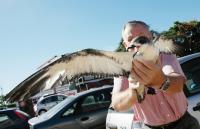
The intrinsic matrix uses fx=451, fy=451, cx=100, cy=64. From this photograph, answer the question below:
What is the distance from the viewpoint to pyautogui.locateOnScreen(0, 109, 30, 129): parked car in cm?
1374

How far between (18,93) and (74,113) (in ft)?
27.8

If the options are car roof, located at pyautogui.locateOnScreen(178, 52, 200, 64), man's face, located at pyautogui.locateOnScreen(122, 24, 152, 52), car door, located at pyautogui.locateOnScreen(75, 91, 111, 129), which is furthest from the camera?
car door, located at pyautogui.locateOnScreen(75, 91, 111, 129)

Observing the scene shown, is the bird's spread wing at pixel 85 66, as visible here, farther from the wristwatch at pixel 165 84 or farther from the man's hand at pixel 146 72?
the wristwatch at pixel 165 84

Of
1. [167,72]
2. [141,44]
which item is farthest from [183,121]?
[141,44]

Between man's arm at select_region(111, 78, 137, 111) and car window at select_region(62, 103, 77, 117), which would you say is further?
car window at select_region(62, 103, 77, 117)

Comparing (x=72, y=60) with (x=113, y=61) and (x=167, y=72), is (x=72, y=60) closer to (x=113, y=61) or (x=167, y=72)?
(x=113, y=61)

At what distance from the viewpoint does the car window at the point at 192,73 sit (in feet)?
18.9

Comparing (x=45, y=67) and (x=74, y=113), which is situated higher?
(x=45, y=67)

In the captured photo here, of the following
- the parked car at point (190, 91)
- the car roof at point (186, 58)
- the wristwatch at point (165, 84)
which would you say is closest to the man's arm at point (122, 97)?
the wristwatch at point (165, 84)

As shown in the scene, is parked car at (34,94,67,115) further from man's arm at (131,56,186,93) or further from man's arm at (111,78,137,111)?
man's arm at (131,56,186,93)

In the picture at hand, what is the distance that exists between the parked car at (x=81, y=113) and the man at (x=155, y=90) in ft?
22.9

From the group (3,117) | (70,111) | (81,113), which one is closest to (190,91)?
(81,113)

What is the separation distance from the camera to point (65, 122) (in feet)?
34.4

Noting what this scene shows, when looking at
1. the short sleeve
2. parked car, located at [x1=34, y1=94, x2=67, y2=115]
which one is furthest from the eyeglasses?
parked car, located at [x1=34, y1=94, x2=67, y2=115]
